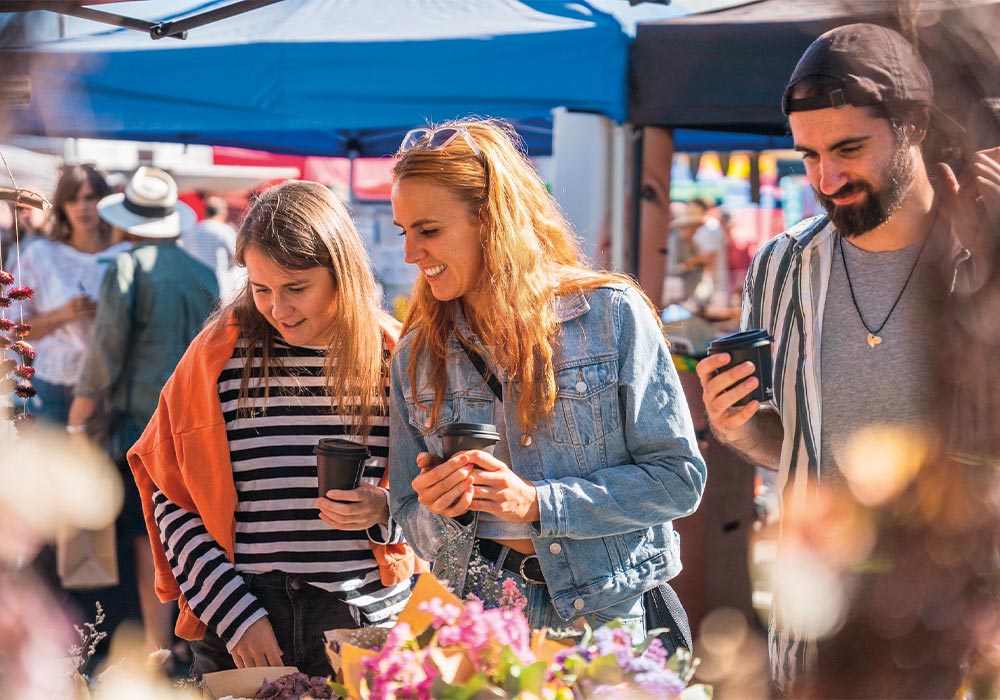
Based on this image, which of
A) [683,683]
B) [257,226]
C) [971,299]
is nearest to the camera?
[683,683]

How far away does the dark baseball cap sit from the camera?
141 cm

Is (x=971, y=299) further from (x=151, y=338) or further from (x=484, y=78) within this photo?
(x=151, y=338)

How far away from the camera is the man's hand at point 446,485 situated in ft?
5.07

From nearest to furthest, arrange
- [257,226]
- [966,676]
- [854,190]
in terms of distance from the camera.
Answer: [966,676] < [854,190] < [257,226]

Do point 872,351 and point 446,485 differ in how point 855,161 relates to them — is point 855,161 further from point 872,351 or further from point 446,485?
point 446,485

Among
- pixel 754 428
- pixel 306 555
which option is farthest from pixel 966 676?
pixel 306 555

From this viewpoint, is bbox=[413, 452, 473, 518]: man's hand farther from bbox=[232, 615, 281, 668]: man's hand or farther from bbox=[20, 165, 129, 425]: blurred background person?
bbox=[20, 165, 129, 425]: blurred background person

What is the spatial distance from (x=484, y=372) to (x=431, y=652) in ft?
2.59

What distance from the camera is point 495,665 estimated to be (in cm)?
112

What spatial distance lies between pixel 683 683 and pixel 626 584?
2.20ft

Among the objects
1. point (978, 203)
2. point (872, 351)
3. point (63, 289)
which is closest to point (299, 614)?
point (872, 351)

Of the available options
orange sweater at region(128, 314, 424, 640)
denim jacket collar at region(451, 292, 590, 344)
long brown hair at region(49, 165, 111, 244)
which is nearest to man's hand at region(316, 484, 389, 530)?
orange sweater at region(128, 314, 424, 640)

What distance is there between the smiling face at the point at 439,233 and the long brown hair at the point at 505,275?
16 millimetres

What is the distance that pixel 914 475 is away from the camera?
1.54 meters
